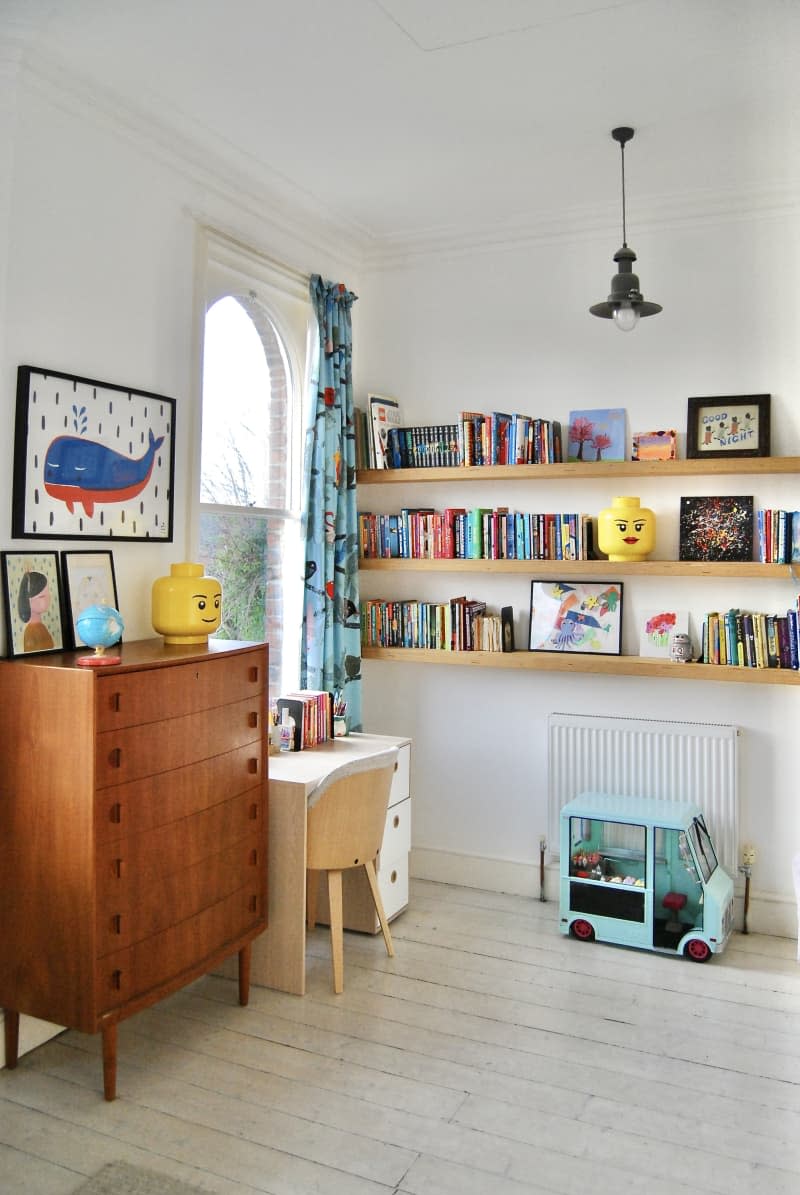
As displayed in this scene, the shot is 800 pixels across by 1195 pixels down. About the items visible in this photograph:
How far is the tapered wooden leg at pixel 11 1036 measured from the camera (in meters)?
2.60

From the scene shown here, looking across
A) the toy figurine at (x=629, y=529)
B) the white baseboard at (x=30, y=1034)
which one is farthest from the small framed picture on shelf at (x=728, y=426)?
the white baseboard at (x=30, y=1034)

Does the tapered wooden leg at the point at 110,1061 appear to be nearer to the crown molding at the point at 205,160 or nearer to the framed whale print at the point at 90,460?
the framed whale print at the point at 90,460

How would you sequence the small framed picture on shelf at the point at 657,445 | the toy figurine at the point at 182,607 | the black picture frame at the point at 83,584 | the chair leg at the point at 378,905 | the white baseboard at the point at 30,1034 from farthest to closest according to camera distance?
the small framed picture on shelf at the point at 657,445 < the chair leg at the point at 378,905 < the toy figurine at the point at 182,607 < the black picture frame at the point at 83,584 < the white baseboard at the point at 30,1034

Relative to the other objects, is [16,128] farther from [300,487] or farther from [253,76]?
[300,487]

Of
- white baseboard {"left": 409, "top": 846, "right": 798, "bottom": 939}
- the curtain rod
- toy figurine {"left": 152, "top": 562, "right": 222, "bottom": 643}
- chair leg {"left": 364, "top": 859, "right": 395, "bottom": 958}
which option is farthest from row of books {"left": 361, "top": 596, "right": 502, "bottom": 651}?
the curtain rod

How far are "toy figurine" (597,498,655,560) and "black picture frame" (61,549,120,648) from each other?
191cm

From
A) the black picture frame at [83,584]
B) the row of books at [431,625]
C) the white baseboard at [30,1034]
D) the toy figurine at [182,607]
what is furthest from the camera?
the row of books at [431,625]

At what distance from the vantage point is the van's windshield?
3.45 m

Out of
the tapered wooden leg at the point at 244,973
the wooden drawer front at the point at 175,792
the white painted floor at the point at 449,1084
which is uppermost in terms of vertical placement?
the wooden drawer front at the point at 175,792

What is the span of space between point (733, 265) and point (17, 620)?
117 inches

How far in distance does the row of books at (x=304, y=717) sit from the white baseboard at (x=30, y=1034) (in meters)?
1.19

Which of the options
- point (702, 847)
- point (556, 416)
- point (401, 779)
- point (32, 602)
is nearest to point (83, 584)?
point (32, 602)

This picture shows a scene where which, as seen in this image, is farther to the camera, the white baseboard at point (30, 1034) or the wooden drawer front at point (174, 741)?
the white baseboard at point (30, 1034)

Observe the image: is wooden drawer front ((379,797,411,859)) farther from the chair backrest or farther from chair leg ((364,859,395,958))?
the chair backrest
